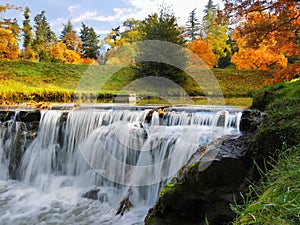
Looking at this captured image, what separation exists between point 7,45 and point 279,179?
25.5 meters

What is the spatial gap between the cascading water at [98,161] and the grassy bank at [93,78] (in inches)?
439

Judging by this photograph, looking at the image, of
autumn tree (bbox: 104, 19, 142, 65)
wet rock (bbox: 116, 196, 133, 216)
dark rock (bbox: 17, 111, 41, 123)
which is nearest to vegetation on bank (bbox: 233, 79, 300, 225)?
wet rock (bbox: 116, 196, 133, 216)

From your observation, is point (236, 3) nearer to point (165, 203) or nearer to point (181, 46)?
point (165, 203)

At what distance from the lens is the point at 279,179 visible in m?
1.56

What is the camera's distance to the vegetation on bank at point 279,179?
1.17 metres

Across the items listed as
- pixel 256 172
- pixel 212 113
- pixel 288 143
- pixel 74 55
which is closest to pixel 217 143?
pixel 256 172

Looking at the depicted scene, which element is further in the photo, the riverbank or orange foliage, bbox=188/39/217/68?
orange foliage, bbox=188/39/217/68

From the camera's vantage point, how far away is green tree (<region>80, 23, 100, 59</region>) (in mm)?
35250

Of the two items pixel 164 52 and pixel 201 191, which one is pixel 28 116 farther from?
pixel 164 52

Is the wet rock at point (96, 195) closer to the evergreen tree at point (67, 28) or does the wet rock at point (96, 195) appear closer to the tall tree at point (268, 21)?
the tall tree at point (268, 21)

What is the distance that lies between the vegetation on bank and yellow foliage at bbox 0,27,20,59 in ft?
70.7

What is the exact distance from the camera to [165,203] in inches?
107

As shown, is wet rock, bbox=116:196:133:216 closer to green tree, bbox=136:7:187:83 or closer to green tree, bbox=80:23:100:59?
green tree, bbox=136:7:187:83

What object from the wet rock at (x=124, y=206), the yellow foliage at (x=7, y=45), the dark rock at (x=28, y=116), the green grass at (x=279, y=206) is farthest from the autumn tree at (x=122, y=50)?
the green grass at (x=279, y=206)
